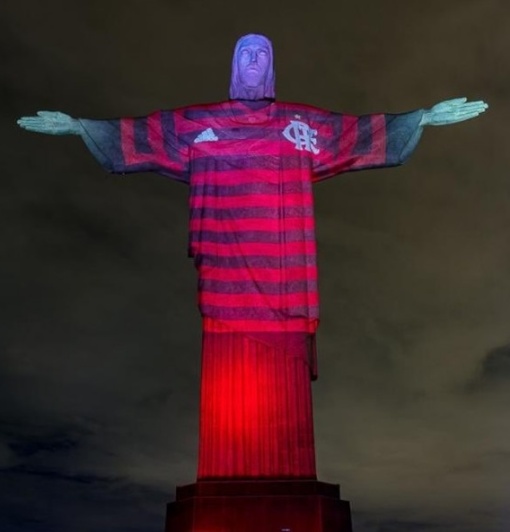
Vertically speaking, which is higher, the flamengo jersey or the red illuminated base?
the flamengo jersey

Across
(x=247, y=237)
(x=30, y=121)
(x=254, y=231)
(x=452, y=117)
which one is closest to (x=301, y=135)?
(x=254, y=231)

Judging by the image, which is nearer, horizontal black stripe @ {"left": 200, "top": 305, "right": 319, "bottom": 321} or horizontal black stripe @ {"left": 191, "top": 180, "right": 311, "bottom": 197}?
horizontal black stripe @ {"left": 200, "top": 305, "right": 319, "bottom": 321}

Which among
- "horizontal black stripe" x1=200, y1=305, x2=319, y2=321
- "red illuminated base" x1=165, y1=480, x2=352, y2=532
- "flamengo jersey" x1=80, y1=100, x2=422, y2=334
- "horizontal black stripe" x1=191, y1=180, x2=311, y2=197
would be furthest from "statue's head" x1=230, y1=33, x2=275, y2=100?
"red illuminated base" x1=165, y1=480, x2=352, y2=532

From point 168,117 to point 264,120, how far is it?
151 cm

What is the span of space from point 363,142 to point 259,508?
5.77 m

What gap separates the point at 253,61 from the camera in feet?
40.8

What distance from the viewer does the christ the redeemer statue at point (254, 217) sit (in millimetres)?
10617

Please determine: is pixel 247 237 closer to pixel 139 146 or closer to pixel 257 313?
pixel 257 313

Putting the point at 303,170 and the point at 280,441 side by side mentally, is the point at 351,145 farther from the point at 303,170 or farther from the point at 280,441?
the point at 280,441

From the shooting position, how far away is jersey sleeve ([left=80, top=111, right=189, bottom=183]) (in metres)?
12.1

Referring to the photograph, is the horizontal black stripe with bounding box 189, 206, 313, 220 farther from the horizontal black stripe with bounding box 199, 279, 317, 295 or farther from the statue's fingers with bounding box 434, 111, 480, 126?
the statue's fingers with bounding box 434, 111, 480, 126

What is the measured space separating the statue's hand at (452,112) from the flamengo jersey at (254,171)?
6.9 inches

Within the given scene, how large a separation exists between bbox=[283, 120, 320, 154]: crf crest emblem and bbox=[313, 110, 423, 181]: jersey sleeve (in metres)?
0.09

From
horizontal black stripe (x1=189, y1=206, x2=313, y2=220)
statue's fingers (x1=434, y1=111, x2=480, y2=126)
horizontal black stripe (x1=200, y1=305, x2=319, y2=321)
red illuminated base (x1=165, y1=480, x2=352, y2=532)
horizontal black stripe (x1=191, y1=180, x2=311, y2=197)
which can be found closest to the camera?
red illuminated base (x1=165, y1=480, x2=352, y2=532)
